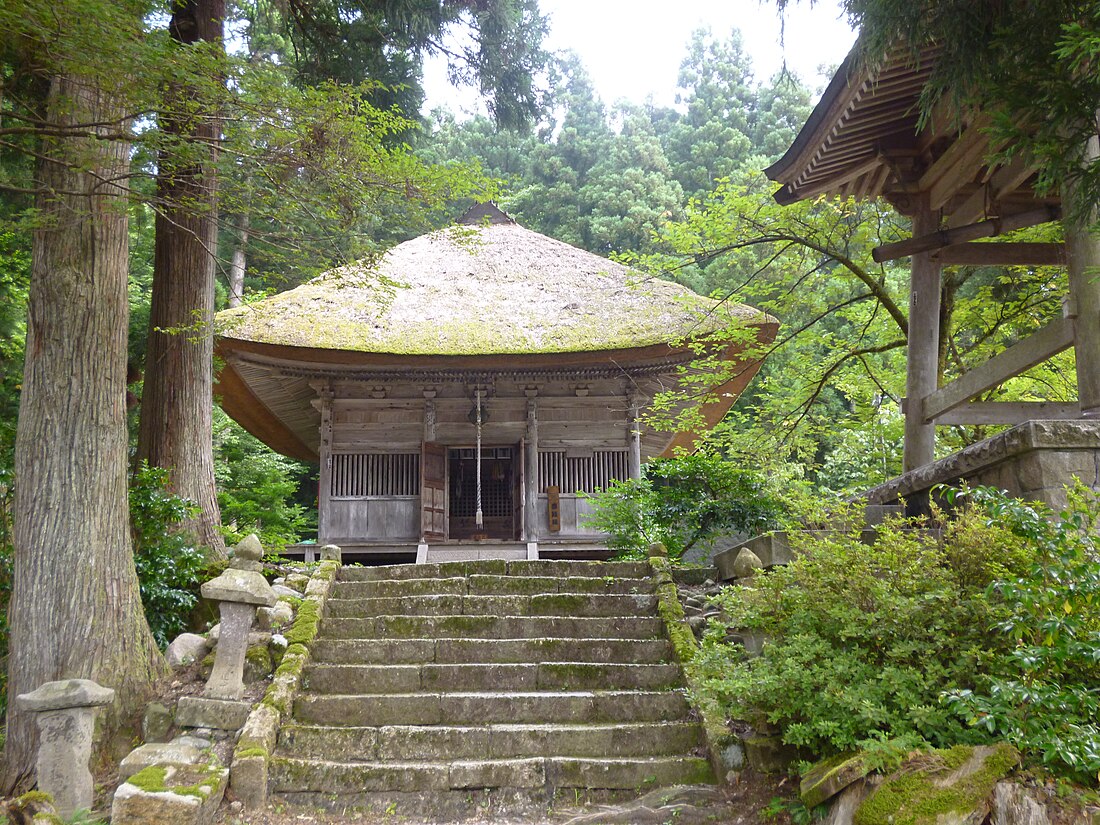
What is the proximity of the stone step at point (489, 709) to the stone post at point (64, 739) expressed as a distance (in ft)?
4.27

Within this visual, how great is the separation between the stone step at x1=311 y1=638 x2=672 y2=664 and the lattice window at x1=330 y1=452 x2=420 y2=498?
6522 millimetres

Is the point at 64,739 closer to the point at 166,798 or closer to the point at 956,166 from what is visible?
the point at 166,798

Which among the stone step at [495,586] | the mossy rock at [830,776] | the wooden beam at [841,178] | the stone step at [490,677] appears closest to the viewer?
the mossy rock at [830,776]

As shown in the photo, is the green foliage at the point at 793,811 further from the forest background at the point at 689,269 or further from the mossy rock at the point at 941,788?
the forest background at the point at 689,269

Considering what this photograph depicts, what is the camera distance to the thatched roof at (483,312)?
1093cm

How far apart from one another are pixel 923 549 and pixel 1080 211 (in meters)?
1.83

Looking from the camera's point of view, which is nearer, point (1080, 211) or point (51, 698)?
point (1080, 211)

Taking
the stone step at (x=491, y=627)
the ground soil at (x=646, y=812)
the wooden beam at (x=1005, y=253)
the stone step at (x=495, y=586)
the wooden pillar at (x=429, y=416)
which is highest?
the wooden beam at (x=1005, y=253)

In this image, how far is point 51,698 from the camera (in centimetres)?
435

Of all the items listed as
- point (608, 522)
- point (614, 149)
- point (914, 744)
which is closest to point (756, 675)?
point (914, 744)

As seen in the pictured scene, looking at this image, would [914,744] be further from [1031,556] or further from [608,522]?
[608,522]

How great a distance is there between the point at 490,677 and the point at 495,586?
4.42 ft

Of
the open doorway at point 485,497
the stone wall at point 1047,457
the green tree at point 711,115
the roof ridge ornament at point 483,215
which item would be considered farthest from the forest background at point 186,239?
the green tree at point 711,115

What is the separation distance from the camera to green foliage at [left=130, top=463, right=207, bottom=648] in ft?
20.6
